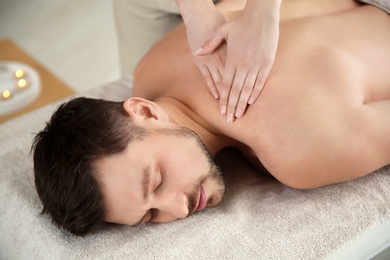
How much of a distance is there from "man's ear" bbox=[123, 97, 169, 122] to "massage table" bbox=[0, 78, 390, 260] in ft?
0.87

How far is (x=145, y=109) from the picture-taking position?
1302 mm

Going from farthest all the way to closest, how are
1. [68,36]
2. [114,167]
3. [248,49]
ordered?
[68,36]
[248,49]
[114,167]

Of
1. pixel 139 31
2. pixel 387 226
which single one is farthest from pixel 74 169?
pixel 139 31

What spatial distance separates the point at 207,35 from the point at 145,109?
9.8 inches

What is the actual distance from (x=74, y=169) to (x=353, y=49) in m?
0.79

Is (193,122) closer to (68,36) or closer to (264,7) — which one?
(264,7)

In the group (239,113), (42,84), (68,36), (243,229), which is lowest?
(68,36)

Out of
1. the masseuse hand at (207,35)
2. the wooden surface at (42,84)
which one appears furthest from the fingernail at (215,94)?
the wooden surface at (42,84)

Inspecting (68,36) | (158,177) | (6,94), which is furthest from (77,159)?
(68,36)

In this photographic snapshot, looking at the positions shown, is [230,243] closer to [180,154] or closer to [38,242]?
[180,154]

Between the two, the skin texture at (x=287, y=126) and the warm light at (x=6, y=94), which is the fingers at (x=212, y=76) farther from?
the warm light at (x=6, y=94)

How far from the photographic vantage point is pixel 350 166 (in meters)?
1.22

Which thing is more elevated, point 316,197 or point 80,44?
point 316,197

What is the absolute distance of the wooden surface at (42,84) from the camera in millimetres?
2066
